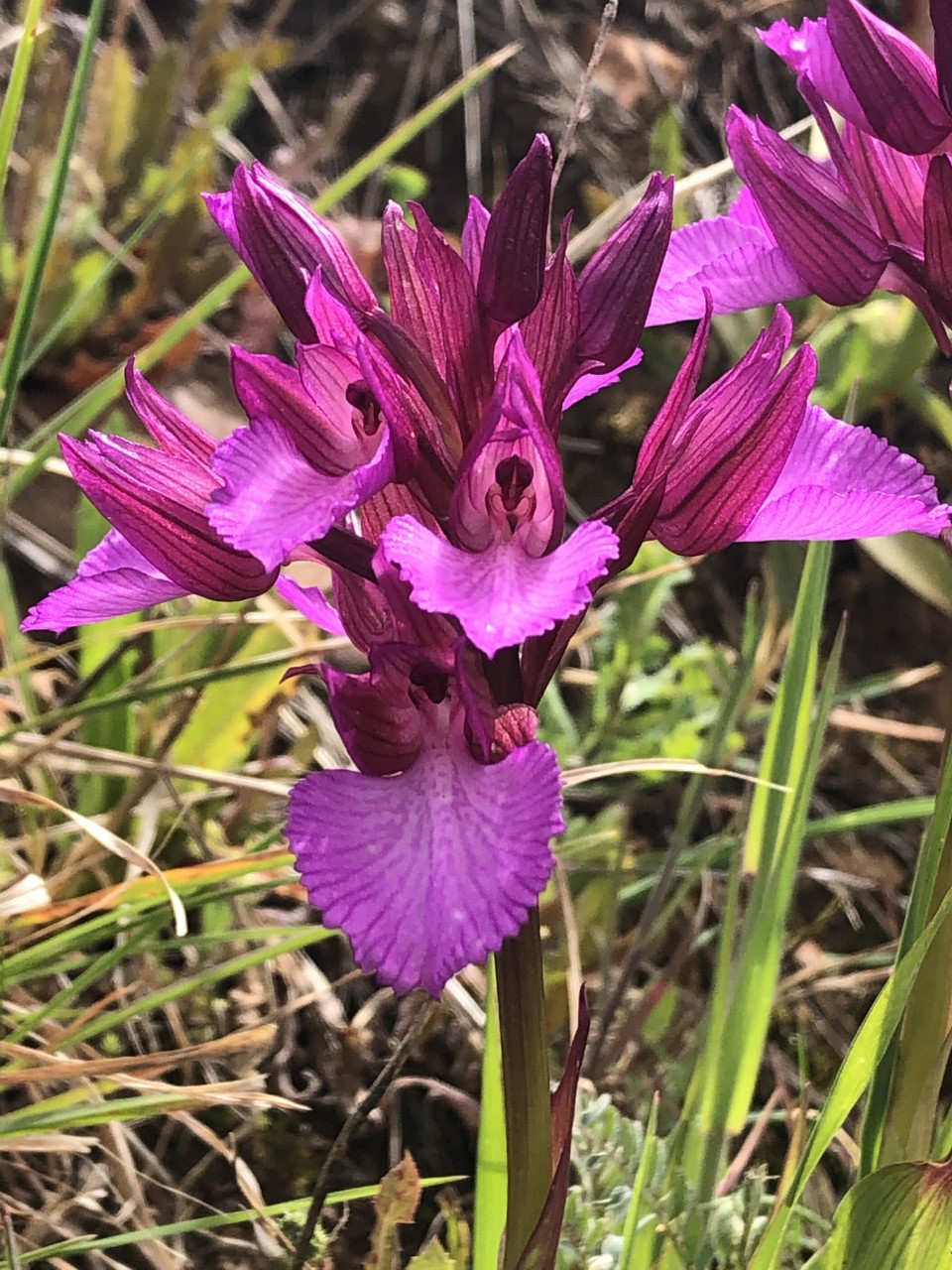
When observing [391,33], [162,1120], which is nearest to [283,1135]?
[162,1120]

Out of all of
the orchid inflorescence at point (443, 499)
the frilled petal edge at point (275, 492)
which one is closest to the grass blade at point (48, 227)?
the orchid inflorescence at point (443, 499)

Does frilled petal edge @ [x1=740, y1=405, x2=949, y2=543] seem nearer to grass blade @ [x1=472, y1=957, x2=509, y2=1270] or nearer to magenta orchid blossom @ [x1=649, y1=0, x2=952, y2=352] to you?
magenta orchid blossom @ [x1=649, y1=0, x2=952, y2=352]

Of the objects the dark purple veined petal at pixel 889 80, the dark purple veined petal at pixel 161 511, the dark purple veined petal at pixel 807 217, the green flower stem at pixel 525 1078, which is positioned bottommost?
the green flower stem at pixel 525 1078

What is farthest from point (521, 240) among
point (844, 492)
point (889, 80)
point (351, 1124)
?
point (351, 1124)

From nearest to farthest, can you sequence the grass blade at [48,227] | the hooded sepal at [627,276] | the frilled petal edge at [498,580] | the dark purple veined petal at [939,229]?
1. the frilled petal edge at [498,580]
2. the hooded sepal at [627,276]
3. the dark purple veined petal at [939,229]
4. the grass blade at [48,227]

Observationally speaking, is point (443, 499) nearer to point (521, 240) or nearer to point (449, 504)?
point (449, 504)

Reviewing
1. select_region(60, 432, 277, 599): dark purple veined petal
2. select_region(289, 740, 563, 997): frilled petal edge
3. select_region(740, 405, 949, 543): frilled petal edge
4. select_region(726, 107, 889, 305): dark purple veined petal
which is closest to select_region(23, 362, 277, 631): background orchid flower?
select_region(60, 432, 277, 599): dark purple veined petal

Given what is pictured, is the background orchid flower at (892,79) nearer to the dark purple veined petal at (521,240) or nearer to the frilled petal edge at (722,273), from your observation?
the frilled petal edge at (722,273)

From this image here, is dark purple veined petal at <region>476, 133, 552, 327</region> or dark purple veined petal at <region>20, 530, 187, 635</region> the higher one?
dark purple veined petal at <region>476, 133, 552, 327</region>
